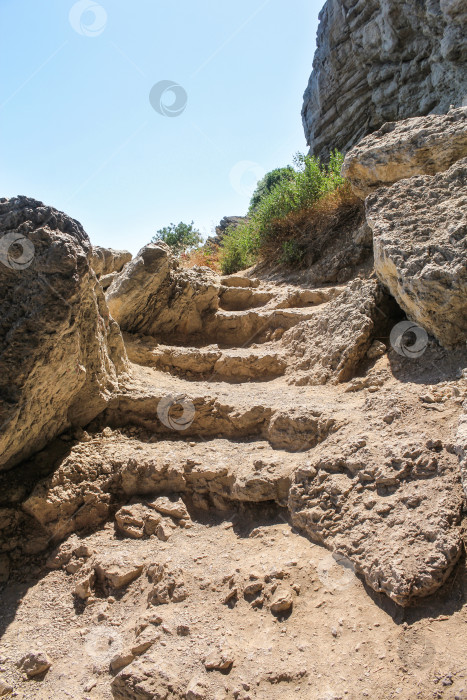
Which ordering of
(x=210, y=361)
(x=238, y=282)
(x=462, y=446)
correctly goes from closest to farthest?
(x=462, y=446)
(x=210, y=361)
(x=238, y=282)

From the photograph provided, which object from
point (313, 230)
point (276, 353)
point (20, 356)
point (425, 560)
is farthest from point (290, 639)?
point (313, 230)

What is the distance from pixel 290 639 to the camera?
1.84 meters

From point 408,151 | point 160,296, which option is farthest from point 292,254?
point 408,151

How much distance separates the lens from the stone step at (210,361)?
4.65 meters

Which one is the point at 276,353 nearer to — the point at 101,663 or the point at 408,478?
the point at 408,478

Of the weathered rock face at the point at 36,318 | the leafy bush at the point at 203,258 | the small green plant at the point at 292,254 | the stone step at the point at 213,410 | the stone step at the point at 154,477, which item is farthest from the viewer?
the leafy bush at the point at 203,258

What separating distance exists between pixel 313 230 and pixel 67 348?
5.89 meters

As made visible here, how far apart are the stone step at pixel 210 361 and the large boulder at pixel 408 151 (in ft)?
7.41

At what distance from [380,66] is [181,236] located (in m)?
8.00

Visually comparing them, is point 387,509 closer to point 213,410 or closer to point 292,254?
point 213,410

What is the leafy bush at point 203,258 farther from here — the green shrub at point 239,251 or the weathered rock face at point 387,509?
the weathered rock face at point 387,509

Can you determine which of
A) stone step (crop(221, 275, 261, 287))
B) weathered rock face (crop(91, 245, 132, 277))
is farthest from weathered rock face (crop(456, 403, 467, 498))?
weathered rock face (crop(91, 245, 132, 277))

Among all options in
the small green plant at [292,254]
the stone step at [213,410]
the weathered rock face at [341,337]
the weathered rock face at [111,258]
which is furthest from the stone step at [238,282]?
the stone step at [213,410]

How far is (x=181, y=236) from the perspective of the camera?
14.8 meters
